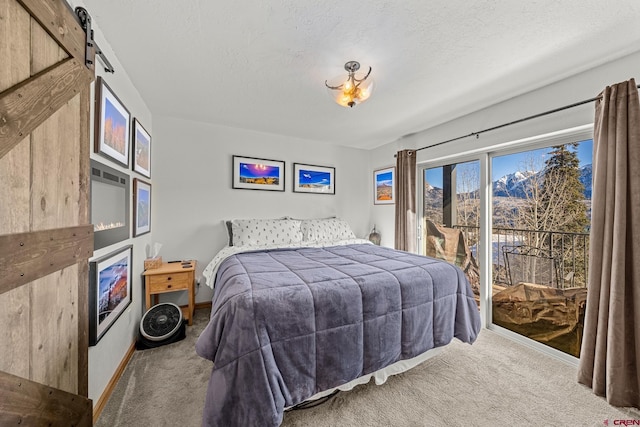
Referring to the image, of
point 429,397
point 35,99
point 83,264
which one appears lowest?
point 429,397

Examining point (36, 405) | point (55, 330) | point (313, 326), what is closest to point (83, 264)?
point (55, 330)

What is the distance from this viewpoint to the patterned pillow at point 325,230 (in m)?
3.50

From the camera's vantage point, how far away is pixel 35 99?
0.88 meters

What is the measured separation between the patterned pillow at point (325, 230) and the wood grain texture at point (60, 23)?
107 inches

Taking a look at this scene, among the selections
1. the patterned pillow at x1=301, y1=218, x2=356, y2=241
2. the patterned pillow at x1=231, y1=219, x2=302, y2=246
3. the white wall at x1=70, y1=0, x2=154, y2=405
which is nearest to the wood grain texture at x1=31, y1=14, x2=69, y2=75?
the white wall at x1=70, y1=0, x2=154, y2=405

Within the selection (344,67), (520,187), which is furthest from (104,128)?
(520,187)

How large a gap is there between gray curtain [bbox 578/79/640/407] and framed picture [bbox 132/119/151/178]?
3.74 meters

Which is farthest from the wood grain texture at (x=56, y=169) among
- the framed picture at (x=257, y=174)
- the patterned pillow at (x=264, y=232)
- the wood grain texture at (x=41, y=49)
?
the framed picture at (x=257, y=174)

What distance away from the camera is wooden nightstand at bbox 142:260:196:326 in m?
2.51

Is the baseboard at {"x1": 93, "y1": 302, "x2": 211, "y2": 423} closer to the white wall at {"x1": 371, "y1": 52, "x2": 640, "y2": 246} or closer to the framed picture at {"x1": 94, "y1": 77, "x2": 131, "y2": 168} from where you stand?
the framed picture at {"x1": 94, "y1": 77, "x2": 131, "y2": 168}

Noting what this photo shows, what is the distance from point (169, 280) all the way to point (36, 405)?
5.98ft

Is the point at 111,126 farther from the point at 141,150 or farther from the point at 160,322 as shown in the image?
the point at 160,322

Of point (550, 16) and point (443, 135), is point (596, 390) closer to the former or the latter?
point (550, 16)

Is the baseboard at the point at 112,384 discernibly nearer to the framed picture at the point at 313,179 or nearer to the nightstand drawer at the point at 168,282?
the nightstand drawer at the point at 168,282
